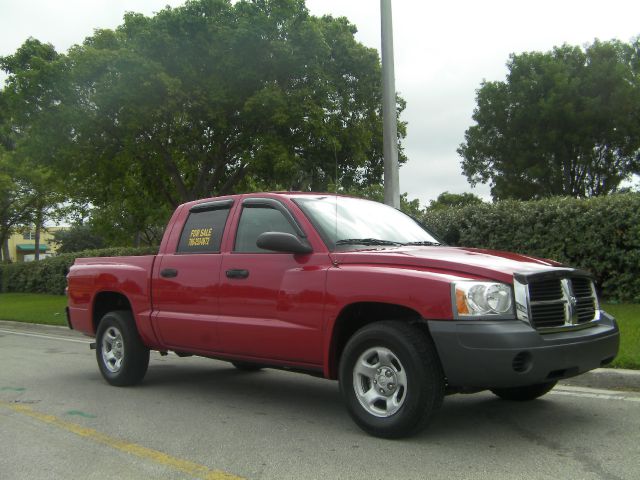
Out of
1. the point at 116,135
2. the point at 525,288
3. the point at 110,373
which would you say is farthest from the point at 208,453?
the point at 116,135

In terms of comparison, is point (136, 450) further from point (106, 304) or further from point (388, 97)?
point (388, 97)

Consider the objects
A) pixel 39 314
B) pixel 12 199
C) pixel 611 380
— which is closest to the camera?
pixel 611 380

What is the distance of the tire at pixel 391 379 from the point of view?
4.38 meters

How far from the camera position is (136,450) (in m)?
4.60

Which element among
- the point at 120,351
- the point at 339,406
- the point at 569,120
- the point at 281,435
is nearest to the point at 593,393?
the point at 339,406

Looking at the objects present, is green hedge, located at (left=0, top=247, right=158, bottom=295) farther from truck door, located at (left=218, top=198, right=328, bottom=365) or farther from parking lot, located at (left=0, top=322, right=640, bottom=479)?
truck door, located at (left=218, top=198, right=328, bottom=365)

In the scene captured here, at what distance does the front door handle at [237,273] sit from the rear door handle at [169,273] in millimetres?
800

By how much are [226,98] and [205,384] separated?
40.2ft

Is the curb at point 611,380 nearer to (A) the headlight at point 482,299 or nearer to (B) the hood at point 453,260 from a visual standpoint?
(B) the hood at point 453,260

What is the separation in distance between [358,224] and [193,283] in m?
1.66

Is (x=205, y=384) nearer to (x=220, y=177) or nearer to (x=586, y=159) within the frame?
(x=220, y=177)

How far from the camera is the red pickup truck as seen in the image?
431cm

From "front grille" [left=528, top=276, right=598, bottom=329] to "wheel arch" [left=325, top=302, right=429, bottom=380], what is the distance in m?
0.76

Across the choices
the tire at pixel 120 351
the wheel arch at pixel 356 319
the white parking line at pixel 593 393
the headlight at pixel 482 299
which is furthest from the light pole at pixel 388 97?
the headlight at pixel 482 299
